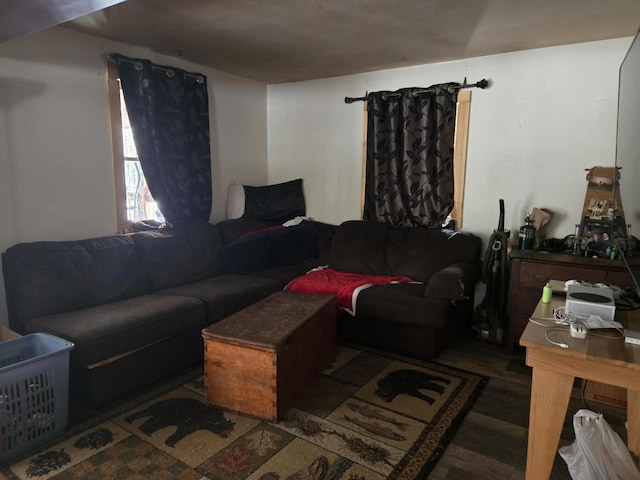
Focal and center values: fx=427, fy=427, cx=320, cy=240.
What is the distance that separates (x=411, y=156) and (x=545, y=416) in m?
2.65

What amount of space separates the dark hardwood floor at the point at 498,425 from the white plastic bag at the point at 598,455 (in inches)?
8.1

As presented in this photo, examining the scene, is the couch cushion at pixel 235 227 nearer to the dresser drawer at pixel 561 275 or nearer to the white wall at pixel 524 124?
the white wall at pixel 524 124

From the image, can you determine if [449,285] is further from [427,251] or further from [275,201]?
[275,201]

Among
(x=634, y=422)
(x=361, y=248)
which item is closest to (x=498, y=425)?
(x=634, y=422)

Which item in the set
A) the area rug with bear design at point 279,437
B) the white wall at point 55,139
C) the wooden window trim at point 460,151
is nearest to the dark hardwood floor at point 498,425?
the area rug with bear design at point 279,437

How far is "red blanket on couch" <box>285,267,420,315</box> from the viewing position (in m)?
3.16

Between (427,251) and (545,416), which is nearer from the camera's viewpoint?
(545,416)

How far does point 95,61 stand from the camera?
3.08m

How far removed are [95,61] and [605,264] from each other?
12.3 feet

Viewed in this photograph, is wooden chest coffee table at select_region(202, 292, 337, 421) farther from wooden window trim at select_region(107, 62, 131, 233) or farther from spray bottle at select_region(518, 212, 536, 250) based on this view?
spray bottle at select_region(518, 212, 536, 250)

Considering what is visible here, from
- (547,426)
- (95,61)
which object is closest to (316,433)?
(547,426)

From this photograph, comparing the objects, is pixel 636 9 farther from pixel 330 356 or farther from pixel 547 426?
pixel 330 356

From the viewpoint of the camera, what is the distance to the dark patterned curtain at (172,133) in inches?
130

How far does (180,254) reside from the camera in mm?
3414
